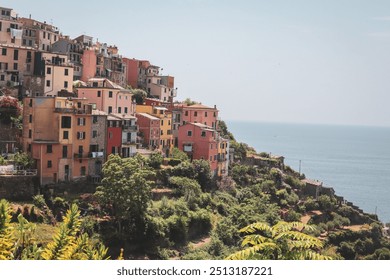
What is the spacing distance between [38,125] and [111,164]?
2769mm

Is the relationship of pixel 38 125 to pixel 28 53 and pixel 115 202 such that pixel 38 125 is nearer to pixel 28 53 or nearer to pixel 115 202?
pixel 115 202

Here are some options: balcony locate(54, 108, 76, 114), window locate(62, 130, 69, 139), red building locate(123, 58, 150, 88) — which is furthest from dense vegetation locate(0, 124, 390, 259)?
red building locate(123, 58, 150, 88)

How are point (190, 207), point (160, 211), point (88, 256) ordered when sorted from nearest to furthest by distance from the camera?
1. point (88, 256)
2. point (160, 211)
3. point (190, 207)

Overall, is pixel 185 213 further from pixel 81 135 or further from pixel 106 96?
pixel 106 96

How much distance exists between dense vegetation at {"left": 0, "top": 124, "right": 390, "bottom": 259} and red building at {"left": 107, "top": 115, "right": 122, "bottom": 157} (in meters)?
0.85

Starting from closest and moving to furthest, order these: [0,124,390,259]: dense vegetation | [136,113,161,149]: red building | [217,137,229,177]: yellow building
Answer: [0,124,390,259]: dense vegetation < [136,113,161,149]: red building < [217,137,229,177]: yellow building

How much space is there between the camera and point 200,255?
14195 mm

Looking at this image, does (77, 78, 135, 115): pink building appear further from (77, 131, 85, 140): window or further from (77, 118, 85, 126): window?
(77, 131, 85, 140): window

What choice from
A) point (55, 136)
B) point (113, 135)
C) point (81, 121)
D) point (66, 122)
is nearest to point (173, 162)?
point (113, 135)

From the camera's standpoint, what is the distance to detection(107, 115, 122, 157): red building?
17578 millimetres

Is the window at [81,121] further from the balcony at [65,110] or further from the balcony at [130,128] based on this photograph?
the balcony at [130,128]

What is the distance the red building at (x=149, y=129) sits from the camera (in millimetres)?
20786

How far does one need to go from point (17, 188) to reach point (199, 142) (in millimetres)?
8309

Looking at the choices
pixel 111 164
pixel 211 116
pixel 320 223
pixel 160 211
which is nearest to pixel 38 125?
pixel 111 164
